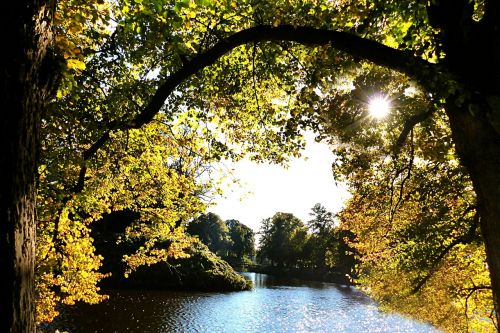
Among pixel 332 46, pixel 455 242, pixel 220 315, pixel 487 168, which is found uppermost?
pixel 332 46

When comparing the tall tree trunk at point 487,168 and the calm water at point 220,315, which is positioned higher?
the tall tree trunk at point 487,168

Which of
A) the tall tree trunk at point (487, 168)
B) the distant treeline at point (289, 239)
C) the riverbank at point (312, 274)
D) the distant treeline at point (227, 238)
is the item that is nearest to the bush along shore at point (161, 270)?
the tall tree trunk at point (487, 168)

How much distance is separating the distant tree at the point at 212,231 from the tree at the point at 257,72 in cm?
8690

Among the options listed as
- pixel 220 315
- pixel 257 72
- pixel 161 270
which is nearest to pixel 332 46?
pixel 257 72

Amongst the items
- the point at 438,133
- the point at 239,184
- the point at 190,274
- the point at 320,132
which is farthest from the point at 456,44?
the point at 190,274

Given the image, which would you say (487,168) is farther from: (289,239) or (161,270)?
(289,239)

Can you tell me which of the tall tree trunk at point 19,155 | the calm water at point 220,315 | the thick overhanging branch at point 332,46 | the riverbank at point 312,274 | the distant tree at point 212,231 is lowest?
the calm water at point 220,315

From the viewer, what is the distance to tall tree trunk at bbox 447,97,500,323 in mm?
4406

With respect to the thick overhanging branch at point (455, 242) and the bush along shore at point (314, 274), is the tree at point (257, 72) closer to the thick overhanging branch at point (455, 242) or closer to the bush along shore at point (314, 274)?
the thick overhanging branch at point (455, 242)

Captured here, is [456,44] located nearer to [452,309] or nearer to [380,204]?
[380,204]

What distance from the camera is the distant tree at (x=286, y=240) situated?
100688 mm

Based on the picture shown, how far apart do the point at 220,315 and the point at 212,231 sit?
8465 cm

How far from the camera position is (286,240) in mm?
104625

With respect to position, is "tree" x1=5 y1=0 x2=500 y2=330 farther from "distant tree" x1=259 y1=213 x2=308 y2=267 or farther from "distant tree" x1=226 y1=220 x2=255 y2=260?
"distant tree" x1=226 y1=220 x2=255 y2=260
